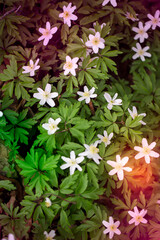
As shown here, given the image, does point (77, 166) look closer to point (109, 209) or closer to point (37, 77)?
point (109, 209)

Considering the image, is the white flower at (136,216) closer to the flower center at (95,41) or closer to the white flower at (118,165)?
the white flower at (118,165)

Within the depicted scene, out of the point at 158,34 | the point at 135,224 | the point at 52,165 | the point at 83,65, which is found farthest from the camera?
the point at 158,34

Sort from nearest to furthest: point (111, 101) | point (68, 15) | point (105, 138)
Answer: point (105, 138) < point (111, 101) < point (68, 15)

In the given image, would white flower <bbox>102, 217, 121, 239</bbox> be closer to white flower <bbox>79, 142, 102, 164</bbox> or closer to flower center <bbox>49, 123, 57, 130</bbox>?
white flower <bbox>79, 142, 102, 164</bbox>

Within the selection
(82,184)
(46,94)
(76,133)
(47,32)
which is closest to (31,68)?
(46,94)

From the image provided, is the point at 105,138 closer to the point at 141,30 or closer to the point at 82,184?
the point at 82,184

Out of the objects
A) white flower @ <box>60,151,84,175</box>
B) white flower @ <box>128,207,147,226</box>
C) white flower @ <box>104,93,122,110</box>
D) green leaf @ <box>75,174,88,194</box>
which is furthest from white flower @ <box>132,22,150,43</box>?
white flower @ <box>128,207,147,226</box>

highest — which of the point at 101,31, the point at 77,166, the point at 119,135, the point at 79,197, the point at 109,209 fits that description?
the point at 101,31

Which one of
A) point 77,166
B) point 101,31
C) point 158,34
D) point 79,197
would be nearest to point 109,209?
point 79,197

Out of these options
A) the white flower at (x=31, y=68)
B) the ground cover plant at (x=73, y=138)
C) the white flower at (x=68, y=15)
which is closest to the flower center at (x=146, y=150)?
the ground cover plant at (x=73, y=138)
